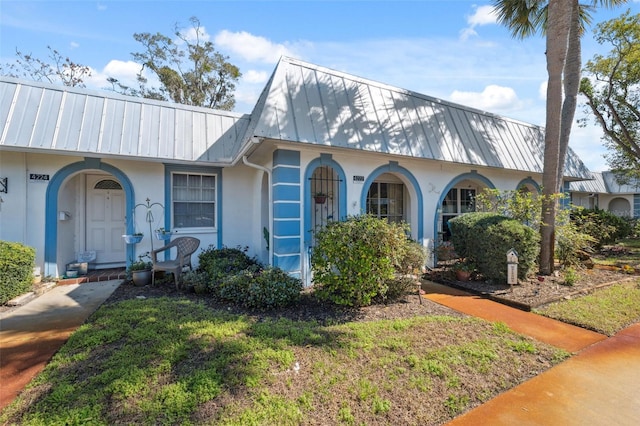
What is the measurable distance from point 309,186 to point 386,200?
153 inches

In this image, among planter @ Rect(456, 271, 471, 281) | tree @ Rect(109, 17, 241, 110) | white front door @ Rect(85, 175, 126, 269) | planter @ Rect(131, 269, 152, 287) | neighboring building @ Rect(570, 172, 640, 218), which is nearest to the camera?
planter @ Rect(131, 269, 152, 287)

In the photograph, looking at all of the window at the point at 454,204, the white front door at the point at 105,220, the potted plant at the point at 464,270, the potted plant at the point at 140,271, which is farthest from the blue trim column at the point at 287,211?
the window at the point at 454,204

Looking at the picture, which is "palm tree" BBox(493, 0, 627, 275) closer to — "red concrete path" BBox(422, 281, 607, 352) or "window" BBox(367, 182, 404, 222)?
"red concrete path" BBox(422, 281, 607, 352)

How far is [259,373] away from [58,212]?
649cm

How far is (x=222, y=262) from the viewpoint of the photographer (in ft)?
21.1

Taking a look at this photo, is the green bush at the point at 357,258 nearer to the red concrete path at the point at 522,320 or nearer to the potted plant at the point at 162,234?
the red concrete path at the point at 522,320

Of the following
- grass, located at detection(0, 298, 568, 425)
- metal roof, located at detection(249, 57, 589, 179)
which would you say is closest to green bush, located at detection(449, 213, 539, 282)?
metal roof, located at detection(249, 57, 589, 179)

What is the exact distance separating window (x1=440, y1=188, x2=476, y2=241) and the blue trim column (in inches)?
232

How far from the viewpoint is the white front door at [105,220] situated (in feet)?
24.9

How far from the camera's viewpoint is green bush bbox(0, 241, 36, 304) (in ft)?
16.5

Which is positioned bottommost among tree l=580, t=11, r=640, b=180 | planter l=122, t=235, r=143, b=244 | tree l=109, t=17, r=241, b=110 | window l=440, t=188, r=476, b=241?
planter l=122, t=235, r=143, b=244

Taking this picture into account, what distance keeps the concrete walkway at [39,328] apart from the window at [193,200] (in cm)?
217

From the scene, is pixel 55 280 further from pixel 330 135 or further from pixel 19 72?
pixel 19 72

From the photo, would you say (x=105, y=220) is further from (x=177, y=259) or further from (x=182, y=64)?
(x=182, y=64)
